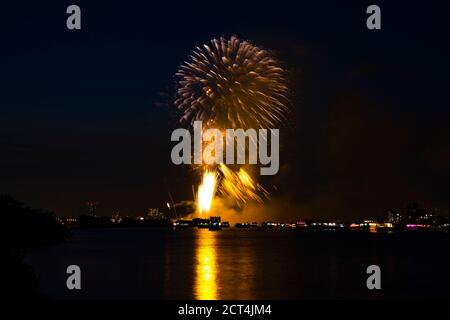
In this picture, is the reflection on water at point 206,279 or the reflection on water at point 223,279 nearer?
the reflection on water at point 206,279

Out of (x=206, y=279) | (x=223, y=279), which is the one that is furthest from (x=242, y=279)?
(x=206, y=279)

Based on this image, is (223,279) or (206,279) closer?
(223,279)

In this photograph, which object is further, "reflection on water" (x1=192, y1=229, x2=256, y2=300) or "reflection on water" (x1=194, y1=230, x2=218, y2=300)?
"reflection on water" (x1=192, y1=229, x2=256, y2=300)

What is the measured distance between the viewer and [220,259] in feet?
326

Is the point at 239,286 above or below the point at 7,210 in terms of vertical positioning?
below

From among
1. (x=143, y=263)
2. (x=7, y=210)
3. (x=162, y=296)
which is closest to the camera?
(x=162, y=296)

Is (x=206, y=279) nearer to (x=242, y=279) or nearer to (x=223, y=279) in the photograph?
(x=223, y=279)

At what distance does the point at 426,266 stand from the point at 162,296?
5089cm
